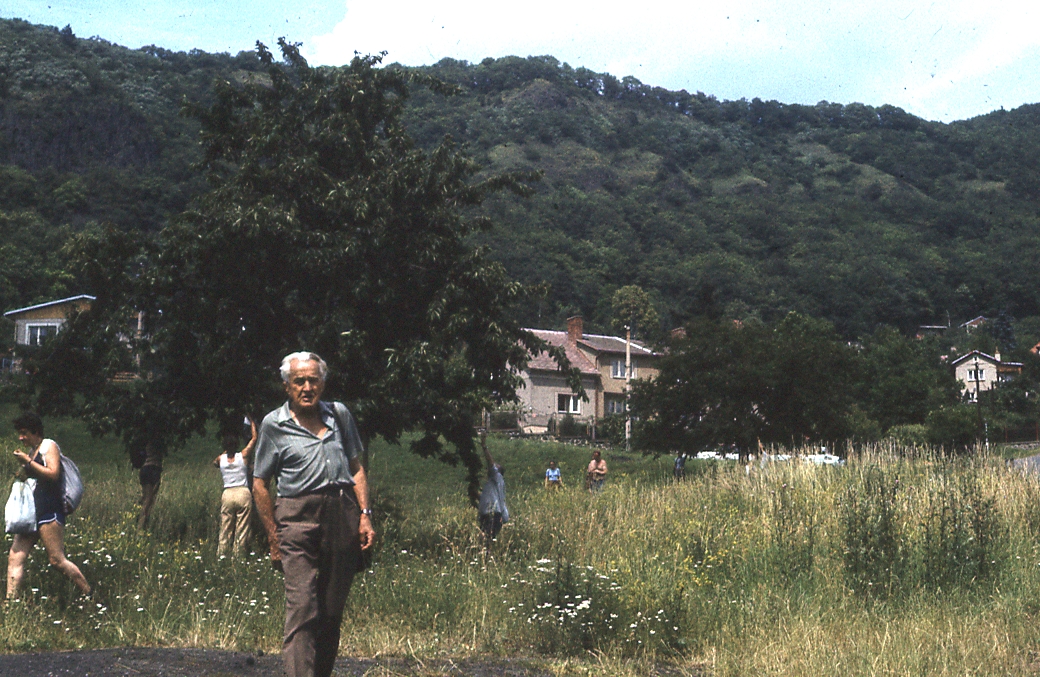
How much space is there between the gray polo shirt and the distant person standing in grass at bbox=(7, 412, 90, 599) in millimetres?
3331

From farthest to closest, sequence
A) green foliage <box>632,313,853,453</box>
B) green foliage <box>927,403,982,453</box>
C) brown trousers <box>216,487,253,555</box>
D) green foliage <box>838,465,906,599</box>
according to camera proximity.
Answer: green foliage <box>927,403,982,453</box> → green foliage <box>632,313,853,453</box> → brown trousers <box>216,487,253,555</box> → green foliage <box>838,465,906,599</box>

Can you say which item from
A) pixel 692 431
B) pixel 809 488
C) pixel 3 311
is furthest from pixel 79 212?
pixel 809 488

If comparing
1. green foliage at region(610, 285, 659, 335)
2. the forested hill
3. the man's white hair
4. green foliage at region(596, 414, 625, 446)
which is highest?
the forested hill

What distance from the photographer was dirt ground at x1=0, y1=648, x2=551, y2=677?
21.9 feet

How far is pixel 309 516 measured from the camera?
19.5 feet

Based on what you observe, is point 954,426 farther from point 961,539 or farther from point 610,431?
point 961,539

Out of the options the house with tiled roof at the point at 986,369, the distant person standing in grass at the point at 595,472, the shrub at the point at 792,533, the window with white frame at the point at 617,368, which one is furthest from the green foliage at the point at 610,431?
the house with tiled roof at the point at 986,369

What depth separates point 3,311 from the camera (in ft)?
237

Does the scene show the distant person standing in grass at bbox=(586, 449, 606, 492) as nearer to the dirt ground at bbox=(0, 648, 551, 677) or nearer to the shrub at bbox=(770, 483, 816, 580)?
the shrub at bbox=(770, 483, 816, 580)

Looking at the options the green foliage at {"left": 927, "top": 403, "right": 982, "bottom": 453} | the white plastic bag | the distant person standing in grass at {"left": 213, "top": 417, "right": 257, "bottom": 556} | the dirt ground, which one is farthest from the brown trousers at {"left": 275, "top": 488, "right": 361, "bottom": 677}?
the green foliage at {"left": 927, "top": 403, "right": 982, "bottom": 453}

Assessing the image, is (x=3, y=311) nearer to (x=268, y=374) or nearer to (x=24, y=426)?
(x=268, y=374)

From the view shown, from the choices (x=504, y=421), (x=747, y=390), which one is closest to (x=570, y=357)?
(x=504, y=421)

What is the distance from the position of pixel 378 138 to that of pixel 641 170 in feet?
591

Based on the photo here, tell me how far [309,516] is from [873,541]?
6.78 m
